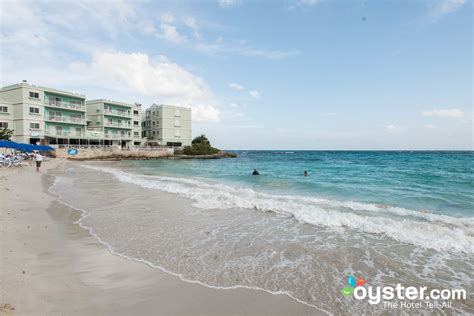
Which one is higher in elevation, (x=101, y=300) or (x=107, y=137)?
(x=107, y=137)

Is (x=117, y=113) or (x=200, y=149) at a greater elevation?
(x=117, y=113)

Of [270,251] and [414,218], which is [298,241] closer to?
[270,251]

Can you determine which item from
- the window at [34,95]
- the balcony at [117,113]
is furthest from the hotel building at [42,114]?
the balcony at [117,113]

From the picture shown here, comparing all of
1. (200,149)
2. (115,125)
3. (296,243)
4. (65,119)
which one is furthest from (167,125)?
(296,243)

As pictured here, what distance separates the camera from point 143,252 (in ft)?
17.2

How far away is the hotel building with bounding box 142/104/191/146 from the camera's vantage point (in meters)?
63.8

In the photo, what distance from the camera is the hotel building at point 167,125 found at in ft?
209

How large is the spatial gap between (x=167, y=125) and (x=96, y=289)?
63544 millimetres

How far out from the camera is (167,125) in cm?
6438

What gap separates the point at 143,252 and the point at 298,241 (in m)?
3.55

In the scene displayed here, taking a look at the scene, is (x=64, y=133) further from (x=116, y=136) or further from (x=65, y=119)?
(x=116, y=136)

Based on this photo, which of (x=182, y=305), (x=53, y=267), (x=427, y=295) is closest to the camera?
(x=182, y=305)

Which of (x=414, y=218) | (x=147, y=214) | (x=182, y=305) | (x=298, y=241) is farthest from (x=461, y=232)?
(x=147, y=214)

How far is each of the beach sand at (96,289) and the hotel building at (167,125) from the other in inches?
2359
